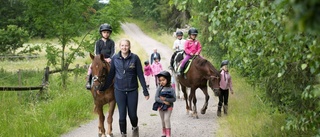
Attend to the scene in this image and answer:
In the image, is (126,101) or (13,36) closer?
(126,101)

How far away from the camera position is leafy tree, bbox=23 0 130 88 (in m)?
14.0

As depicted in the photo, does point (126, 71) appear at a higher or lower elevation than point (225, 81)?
higher

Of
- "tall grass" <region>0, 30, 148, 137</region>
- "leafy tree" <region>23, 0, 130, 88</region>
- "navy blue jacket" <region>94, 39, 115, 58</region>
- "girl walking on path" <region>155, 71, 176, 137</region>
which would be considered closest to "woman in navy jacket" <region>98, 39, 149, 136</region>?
"girl walking on path" <region>155, 71, 176, 137</region>

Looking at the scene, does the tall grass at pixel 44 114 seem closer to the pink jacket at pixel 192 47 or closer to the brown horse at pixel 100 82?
the brown horse at pixel 100 82

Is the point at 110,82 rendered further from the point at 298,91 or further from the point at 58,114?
the point at 298,91

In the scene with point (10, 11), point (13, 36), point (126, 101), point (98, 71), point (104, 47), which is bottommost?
point (126, 101)

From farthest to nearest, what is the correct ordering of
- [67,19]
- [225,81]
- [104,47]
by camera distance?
[67,19] → [225,81] → [104,47]

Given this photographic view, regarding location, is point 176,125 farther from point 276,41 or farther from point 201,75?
point 276,41

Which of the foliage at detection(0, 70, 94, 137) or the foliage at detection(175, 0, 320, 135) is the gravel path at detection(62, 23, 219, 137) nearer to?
the foliage at detection(0, 70, 94, 137)

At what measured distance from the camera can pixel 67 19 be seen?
1440 centimetres

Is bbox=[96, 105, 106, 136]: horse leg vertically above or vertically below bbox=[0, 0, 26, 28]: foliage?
below

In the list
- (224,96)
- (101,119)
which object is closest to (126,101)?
(101,119)

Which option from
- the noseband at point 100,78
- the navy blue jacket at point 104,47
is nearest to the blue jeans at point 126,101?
the noseband at point 100,78

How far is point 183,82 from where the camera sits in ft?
37.4
